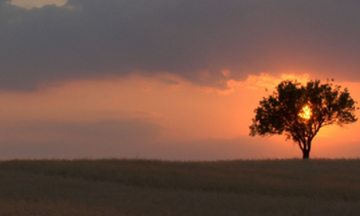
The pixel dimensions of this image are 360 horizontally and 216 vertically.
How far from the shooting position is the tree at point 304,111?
47.9 metres

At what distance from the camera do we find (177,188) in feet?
81.4

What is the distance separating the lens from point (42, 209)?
15.9 meters

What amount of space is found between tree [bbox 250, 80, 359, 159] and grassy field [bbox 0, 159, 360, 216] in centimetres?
1059

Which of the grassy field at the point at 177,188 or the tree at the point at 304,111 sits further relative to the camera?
the tree at the point at 304,111

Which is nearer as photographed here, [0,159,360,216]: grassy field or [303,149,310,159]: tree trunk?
[0,159,360,216]: grassy field

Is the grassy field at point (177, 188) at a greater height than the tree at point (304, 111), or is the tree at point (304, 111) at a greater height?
the tree at point (304, 111)

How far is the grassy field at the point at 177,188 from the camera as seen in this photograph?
17.7 metres

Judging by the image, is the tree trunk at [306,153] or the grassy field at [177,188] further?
the tree trunk at [306,153]

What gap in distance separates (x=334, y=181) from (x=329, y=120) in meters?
22.8

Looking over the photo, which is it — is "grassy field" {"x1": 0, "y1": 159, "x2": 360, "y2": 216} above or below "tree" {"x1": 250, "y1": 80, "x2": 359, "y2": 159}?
below

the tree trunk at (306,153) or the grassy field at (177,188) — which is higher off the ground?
the tree trunk at (306,153)

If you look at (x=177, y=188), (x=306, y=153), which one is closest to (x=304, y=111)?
(x=306, y=153)

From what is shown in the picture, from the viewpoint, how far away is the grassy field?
58.2 ft

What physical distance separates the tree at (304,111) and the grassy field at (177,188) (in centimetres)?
1059
